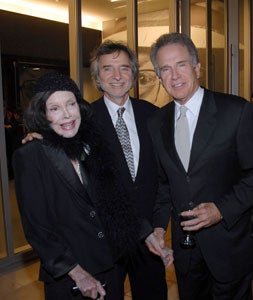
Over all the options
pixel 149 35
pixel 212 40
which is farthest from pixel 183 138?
pixel 212 40

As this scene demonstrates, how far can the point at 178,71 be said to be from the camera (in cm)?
185

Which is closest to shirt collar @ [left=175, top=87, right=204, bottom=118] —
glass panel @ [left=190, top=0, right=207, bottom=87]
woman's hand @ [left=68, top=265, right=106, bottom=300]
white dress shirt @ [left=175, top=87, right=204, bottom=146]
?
white dress shirt @ [left=175, top=87, right=204, bottom=146]

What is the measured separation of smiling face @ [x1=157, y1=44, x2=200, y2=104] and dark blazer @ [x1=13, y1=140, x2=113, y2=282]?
687mm

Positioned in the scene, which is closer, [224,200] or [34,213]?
[34,213]

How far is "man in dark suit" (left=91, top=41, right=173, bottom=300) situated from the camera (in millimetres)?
2137

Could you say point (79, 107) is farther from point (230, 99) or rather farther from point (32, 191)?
point (230, 99)

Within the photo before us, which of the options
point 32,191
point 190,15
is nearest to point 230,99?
point 32,191

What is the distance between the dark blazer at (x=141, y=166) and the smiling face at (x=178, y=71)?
431 mm

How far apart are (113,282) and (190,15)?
15.7ft

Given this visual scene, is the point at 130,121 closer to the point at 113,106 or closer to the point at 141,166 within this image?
the point at 113,106

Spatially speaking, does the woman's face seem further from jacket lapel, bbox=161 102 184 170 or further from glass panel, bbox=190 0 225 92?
glass panel, bbox=190 0 225 92

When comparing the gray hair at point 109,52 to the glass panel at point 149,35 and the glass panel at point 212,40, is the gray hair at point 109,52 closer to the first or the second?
the glass panel at point 149,35

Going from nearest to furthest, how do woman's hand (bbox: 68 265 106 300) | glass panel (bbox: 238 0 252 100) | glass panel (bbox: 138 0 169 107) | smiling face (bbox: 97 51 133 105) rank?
woman's hand (bbox: 68 265 106 300) → smiling face (bbox: 97 51 133 105) → glass panel (bbox: 138 0 169 107) → glass panel (bbox: 238 0 252 100)

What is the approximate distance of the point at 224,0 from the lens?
20.8 feet
